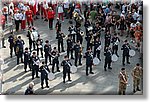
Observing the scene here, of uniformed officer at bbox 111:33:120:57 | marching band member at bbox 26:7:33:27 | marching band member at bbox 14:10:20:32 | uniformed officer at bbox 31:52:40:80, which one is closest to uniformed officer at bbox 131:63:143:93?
uniformed officer at bbox 111:33:120:57

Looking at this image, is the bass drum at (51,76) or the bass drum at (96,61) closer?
the bass drum at (51,76)

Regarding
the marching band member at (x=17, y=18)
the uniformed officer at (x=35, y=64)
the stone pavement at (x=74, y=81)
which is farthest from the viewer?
the marching band member at (x=17, y=18)

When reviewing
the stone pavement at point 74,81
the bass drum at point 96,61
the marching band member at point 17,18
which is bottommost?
the stone pavement at point 74,81

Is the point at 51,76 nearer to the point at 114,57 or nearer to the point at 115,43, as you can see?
the point at 114,57

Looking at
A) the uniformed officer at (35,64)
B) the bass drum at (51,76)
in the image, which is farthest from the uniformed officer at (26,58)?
the bass drum at (51,76)

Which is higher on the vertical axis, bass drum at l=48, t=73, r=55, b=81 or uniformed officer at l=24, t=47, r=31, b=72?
uniformed officer at l=24, t=47, r=31, b=72

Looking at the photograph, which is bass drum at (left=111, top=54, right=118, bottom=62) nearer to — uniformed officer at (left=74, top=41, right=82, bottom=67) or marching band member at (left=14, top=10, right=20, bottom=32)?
uniformed officer at (left=74, top=41, right=82, bottom=67)

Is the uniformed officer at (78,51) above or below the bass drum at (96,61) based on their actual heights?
above

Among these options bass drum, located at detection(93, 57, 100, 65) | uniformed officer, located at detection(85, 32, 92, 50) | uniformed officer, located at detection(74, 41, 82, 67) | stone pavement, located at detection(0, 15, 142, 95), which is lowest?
stone pavement, located at detection(0, 15, 142, 95)

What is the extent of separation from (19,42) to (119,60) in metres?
3.67

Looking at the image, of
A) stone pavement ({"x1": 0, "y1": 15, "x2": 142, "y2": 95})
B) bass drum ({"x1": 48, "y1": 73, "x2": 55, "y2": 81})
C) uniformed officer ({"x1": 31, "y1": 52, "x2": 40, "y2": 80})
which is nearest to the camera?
stone pavement ({"x1": 0, "y1": 15, "x2": 142, "y2": 95})

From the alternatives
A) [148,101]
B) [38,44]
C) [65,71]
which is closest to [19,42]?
[38,44]

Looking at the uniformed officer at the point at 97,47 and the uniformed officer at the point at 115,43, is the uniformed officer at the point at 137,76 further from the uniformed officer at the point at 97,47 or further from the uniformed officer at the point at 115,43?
the uniformed officer at the point at 97,47

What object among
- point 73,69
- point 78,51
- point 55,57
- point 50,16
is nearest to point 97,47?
point 78,51
